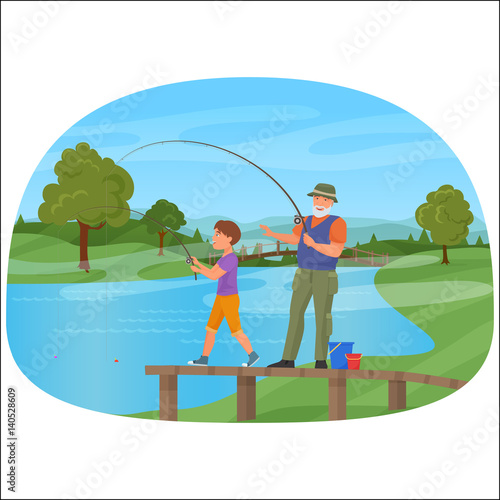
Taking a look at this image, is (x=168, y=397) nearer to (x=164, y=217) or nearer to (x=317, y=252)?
(x=164, y=217)

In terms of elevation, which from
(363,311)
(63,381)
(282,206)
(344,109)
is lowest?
(63,381)

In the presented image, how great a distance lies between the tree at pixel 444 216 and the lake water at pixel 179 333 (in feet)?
2.81

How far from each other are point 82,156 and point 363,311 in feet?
12.3

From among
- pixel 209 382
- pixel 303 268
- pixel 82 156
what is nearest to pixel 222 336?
pixel 209 382

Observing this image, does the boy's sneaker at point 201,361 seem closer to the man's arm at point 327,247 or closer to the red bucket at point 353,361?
the red bucket at point 353,361

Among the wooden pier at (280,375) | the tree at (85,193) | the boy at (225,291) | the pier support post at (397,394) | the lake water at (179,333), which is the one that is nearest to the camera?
the wooden pier at (280,375)

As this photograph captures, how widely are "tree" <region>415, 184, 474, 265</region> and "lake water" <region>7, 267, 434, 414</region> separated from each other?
856mm

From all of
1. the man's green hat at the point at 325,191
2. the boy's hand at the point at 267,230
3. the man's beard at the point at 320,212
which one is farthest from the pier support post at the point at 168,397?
the man's green hat at the point at 325,191

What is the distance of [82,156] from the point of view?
10.5 metres

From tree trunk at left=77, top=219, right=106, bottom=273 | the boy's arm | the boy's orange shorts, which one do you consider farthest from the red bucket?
tree trunk at left=77, top=219, right=106, bottom=273

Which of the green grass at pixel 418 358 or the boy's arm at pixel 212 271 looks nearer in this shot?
the boy's arm at pixel 212 271

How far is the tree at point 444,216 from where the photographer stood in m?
10.2

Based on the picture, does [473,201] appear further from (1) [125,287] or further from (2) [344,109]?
(1) [125,287]

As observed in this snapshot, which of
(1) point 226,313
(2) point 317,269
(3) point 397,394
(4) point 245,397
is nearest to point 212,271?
(1) point 226,313
